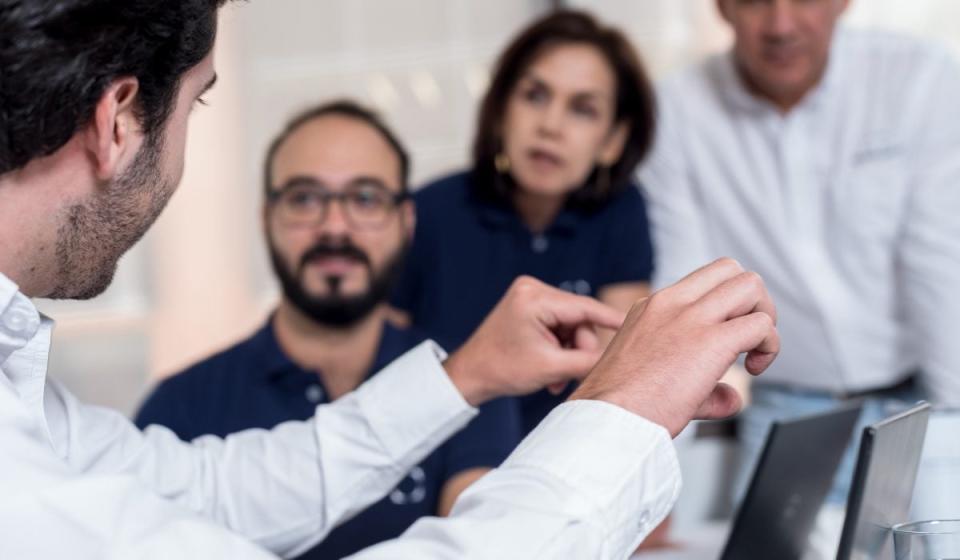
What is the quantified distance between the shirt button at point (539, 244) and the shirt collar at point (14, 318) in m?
1.33

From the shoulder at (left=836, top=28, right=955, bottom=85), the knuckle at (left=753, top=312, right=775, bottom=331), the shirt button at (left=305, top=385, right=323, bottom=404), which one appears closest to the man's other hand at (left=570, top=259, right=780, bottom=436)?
the knuckle at (left=753, top=312, right=775, bottom=331)

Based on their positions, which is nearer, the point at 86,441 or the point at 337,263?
the point at 86,441

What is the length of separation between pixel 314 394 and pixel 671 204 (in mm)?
828

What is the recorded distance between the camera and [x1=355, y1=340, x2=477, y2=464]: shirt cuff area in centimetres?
126

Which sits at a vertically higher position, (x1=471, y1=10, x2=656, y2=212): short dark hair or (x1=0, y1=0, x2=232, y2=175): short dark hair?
(x1=0, y1=0, x2=232, y2=175): short dark hair

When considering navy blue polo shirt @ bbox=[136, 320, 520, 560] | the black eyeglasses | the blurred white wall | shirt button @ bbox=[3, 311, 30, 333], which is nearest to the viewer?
shirt button @ bbox=[3, 311, 30, 333]

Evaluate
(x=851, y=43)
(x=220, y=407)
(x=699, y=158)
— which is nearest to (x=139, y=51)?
(x=220, y=407)

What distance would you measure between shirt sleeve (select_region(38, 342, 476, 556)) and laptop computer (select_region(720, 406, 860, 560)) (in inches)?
12.1

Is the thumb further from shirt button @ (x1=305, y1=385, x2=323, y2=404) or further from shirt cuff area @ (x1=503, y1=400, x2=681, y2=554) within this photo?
shirt button @ (x1=305, y1=385, x2=323, y2=404)

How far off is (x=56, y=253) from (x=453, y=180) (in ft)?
4.59

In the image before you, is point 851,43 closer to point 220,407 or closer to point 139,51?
point 220,407

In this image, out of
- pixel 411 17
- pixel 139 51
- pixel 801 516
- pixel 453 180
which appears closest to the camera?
pixel 139 51

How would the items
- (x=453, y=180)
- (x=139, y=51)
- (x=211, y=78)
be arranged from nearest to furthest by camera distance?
(x=139, y=51) → (x=211, y=78) → (x=453, y=180)

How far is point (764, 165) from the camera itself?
227cm
